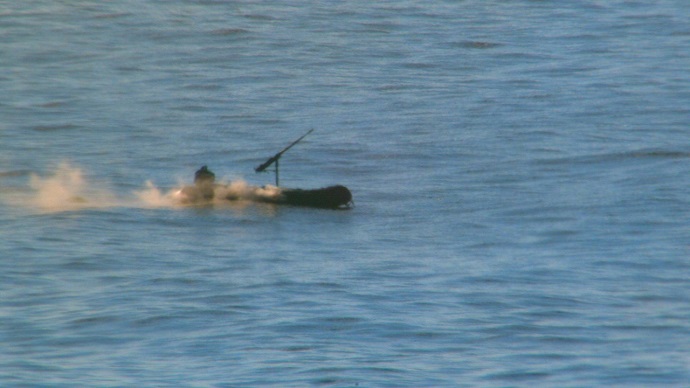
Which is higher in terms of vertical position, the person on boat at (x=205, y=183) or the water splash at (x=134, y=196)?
the person on boat at (x=205, y=183)

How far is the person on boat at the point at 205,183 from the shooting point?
3531cm

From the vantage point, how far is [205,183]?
35406 millimetres

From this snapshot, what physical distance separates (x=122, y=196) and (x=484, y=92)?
20908mm

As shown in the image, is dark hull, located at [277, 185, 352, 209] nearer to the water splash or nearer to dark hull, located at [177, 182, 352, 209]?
dark hull, located at [177, 182, 352, 209]

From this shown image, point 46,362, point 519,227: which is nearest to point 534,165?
point 519,227

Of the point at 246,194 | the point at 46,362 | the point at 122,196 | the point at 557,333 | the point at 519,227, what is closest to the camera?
the point at 46,362

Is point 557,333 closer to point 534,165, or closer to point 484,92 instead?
point 534,165

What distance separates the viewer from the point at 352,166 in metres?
42.0

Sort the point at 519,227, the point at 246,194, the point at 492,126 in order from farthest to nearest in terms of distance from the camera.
Answer: 1. the point at 492,126
2. the point at 246,194
3. the point at 519,227

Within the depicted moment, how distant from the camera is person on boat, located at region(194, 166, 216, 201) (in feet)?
116

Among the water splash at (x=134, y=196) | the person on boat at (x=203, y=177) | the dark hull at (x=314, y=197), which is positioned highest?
the person on boat at (x=203, y=177)

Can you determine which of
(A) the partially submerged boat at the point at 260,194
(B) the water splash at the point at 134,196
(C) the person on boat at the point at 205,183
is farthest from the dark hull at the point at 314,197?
(C) the person on boat at the point at 205,183

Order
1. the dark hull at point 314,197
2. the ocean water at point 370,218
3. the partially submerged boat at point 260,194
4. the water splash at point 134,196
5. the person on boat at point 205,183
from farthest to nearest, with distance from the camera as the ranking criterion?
the person on boat at point 205,183
the water splash at point 134,196
the partially submerged boat at point 260,194
the dark hull at point 314,197
the ocean water at point 370,218

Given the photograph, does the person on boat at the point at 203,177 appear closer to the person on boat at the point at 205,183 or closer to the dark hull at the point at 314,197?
the person on boat at the point at 205,183
